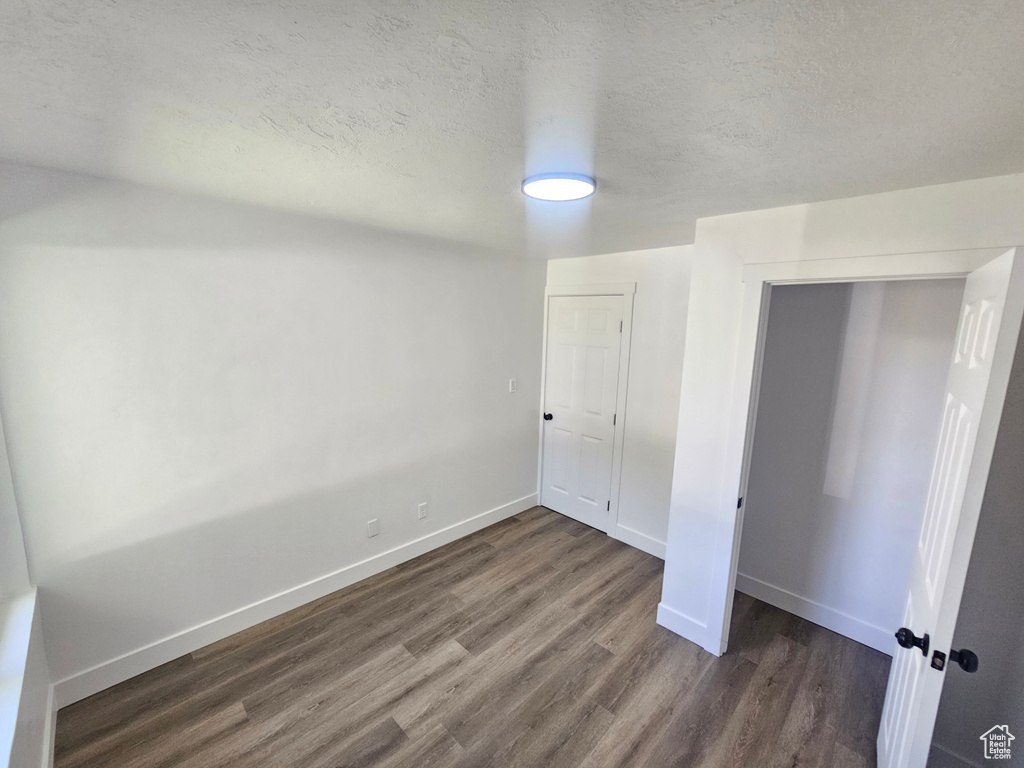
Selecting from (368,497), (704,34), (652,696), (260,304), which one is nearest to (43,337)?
(260,304)

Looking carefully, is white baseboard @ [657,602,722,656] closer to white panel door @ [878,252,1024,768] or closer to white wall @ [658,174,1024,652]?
white wall @ [658,174,1024,652]

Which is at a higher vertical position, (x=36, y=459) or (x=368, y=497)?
(x=36, y=459)

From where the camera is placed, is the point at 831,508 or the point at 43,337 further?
the point at 831,508

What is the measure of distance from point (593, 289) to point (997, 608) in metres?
2.62

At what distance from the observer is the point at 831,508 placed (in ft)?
8.07

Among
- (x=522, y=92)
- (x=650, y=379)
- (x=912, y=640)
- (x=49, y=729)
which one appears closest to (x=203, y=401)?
(x=49, y=729)

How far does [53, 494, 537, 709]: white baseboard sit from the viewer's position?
6.40ft

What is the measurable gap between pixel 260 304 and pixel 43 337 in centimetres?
80

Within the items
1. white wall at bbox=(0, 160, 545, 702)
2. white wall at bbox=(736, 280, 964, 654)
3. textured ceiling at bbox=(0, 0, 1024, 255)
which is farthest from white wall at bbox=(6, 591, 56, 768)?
white wall at bbox=(736, 280, 964, 654)

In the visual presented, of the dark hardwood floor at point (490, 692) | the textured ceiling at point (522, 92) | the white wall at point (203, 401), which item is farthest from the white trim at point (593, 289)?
the dark hardwood floor at point (490, 692)

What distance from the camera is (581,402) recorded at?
359cm

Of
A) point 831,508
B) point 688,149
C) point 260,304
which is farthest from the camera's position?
point 831,508

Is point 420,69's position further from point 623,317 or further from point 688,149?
point 623,317

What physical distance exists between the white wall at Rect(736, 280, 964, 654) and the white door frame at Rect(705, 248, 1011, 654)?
53 centimetres
